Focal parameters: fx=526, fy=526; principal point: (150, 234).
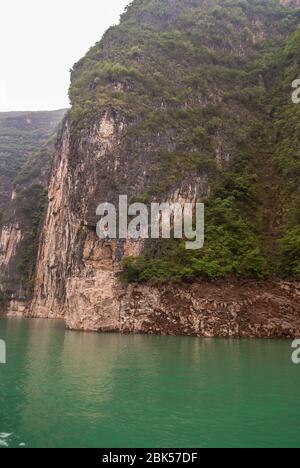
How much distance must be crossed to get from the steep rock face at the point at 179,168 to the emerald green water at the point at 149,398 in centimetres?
883

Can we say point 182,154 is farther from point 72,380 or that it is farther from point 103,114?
point 72,380

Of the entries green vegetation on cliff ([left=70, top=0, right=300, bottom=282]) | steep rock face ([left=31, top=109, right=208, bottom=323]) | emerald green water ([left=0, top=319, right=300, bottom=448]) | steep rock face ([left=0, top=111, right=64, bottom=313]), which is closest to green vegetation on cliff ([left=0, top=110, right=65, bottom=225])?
steep rock face ([left=0, top=111, right=64, bottom=313])

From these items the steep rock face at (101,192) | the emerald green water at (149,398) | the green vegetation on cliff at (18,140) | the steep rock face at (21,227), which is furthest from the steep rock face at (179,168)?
the green vegetation on cliff at (18,140)

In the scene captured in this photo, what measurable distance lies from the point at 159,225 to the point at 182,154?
8.38 meters

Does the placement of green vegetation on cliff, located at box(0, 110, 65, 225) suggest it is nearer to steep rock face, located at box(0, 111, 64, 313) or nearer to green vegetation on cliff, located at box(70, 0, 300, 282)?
steep rock face, located at box(0, 111, 64, 313)

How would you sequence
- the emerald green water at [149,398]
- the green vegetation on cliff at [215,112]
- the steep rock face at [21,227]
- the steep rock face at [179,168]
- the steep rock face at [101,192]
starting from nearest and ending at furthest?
the emerald green water at [149,398] < the steep rock face at [179,168] < the green vegetation on cliff at [215,112] < the steep rock face at [101,192] < the steep rock face at [21,227]

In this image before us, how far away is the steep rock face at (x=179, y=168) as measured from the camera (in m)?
35.8

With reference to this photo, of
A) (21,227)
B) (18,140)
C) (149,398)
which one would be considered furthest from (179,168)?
(18,140)

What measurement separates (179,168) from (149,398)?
30.2 metres

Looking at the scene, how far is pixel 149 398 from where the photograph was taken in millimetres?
15656

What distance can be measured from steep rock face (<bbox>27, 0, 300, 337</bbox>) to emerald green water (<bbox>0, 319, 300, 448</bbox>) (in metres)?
8.83

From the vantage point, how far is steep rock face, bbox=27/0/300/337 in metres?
35.8

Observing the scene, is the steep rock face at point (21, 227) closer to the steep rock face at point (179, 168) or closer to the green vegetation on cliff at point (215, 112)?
the steep rock face at point (179, 168)

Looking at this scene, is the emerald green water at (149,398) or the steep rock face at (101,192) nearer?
the emerald green water at (149,398)
